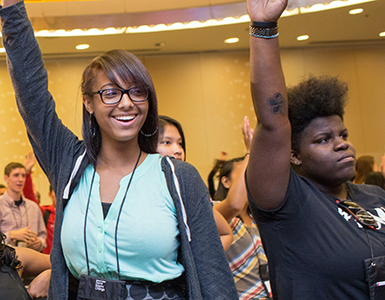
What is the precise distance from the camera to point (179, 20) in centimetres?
598

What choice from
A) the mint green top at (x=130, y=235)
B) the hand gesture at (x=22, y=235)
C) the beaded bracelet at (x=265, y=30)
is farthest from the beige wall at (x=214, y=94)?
the beaded bracelet at (x=265, y=30)

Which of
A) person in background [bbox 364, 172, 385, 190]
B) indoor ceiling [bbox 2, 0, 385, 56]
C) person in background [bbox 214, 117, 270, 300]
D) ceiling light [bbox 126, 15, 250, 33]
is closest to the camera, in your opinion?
person in background [bbox 214, 117, 270, 300]

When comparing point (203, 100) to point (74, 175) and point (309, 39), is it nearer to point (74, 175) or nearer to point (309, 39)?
point (309, 39)

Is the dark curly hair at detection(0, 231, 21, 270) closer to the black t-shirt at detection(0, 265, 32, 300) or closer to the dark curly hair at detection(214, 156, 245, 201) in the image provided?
the black t-shirt at detection(0, 265, 32, 300)

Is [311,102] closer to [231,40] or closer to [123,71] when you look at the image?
[123,71]

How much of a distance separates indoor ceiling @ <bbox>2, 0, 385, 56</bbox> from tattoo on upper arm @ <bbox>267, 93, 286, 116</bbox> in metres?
4.78

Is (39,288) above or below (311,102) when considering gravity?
below

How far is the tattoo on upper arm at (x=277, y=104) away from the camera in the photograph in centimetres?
119

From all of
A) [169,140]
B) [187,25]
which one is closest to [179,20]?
[187,25]

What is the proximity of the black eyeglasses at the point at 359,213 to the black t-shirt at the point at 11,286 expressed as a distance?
3.34ft

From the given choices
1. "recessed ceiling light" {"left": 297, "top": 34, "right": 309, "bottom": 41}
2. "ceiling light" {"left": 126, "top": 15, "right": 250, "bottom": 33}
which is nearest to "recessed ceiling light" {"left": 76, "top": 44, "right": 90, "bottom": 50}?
"ceiling light" {"left": 126, "top": 15, "right": 250, "bottom": 33}

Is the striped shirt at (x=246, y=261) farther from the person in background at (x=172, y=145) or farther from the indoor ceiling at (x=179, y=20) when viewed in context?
the indoor ceiling at (x=179, y=20)

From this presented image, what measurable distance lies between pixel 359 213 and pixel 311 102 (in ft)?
1.25

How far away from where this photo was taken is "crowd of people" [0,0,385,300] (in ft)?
4.03
